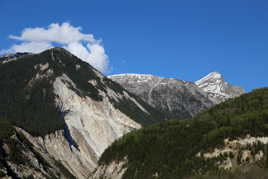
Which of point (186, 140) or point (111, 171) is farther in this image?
point (111, 171)

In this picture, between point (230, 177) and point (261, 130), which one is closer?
point (230, 177)

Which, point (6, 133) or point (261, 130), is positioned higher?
point (6, 133)

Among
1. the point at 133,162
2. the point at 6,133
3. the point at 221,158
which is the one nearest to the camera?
the point at 221,158

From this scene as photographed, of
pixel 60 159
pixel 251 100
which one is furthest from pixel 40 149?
pixel 251 100

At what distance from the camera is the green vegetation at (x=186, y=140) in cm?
9450

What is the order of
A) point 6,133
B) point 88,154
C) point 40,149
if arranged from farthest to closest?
point 88,154
point 40,149
point 6,133

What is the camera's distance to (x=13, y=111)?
18725 cm

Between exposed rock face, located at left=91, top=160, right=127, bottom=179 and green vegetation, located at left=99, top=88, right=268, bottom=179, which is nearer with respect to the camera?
green vegetation, located at left=99, top=88, right=268, bottom=179

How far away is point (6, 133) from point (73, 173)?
3213cm

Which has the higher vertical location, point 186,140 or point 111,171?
point 111,171

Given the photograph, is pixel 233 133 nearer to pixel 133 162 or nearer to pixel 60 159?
pixel 133 162

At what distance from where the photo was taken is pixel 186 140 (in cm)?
10381

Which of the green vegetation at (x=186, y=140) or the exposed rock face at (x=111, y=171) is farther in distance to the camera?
the exposed rock face at (x=111, y=171)

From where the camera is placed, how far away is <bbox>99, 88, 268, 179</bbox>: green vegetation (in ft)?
310
